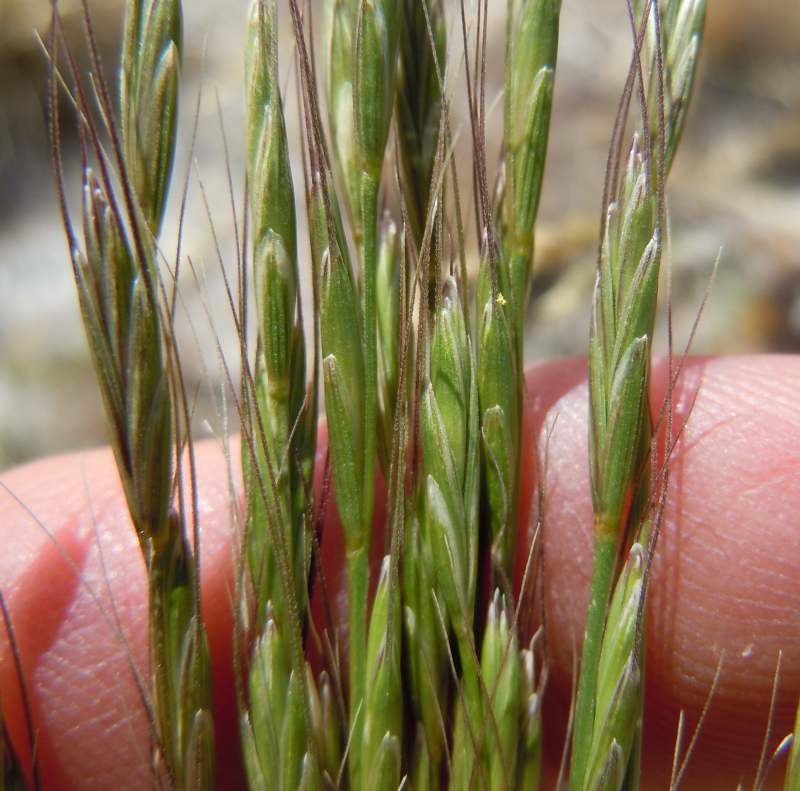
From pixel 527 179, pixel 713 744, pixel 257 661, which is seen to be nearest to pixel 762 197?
pixel 713 744

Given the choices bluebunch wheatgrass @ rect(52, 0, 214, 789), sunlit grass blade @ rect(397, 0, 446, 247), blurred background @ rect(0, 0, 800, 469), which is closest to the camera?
bluebunch wheatgrass @ rect(52, 0, 214, 789)

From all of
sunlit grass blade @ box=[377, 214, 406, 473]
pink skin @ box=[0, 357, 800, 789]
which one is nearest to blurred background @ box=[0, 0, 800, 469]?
pink skin @ box=[0, 357, 800, 789]

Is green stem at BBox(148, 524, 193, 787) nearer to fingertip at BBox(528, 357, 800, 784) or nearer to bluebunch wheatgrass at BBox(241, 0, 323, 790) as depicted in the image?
bluebunch wheatgrass at BBox(241, 0, 323, 790)

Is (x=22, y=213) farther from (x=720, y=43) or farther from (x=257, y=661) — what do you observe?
(x=257, y=661)

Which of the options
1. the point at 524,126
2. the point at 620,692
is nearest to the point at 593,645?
the point at 620,692

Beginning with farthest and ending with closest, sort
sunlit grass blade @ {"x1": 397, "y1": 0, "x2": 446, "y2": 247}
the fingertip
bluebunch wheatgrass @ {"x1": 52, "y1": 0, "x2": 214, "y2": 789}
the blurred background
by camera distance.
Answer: the blurred background < the fingertip < sunlit grass blade @ {"x1": 397, "y1": 0, "x2": 446, "y2": 247} < bluebunch wheatgrass @ {"x1": 52, "y1": 0, "x2": 214, "y2": 789}

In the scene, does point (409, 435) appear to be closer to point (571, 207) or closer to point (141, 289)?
point (141, 289)

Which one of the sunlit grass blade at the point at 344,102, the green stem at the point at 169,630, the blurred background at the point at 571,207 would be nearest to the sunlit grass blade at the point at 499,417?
the sunlit grass blade at the point at 344,102

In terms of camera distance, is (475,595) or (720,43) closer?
(475,595)
